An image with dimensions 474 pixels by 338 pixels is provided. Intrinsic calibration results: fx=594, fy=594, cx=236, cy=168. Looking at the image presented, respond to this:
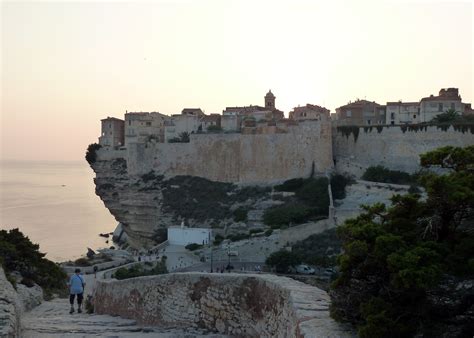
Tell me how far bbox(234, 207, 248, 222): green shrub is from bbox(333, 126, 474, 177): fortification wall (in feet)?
23.3

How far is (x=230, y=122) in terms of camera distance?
50.9 meters

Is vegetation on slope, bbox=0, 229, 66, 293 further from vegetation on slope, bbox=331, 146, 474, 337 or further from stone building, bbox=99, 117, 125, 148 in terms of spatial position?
stone building, bbox=99, 117, 125, 148

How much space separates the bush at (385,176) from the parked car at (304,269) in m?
10.2

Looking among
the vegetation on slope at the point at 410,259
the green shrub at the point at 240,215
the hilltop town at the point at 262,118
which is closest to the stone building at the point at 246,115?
the hilltop town at the point at 262,118

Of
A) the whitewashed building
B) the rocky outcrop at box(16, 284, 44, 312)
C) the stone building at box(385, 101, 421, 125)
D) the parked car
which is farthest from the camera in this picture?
the stone building at box(385, 101, 421, 125)

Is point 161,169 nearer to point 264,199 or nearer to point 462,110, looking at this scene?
point 264,199

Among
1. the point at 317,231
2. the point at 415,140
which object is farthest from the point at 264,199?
the point at 415,140

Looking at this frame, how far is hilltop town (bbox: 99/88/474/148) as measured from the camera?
44.6 metres

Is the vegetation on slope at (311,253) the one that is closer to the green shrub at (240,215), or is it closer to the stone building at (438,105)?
the green shrub at (240,215)

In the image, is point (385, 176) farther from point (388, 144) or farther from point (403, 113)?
point (403, 113)

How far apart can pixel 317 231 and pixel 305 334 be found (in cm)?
2785

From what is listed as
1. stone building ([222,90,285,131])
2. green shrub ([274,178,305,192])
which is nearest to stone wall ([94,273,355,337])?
green shrub ([274,178,305,192])

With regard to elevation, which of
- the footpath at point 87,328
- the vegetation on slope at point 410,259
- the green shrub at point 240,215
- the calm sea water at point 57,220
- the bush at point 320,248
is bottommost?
the calm sea water at point 57,220

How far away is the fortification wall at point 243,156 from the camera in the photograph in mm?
40219
